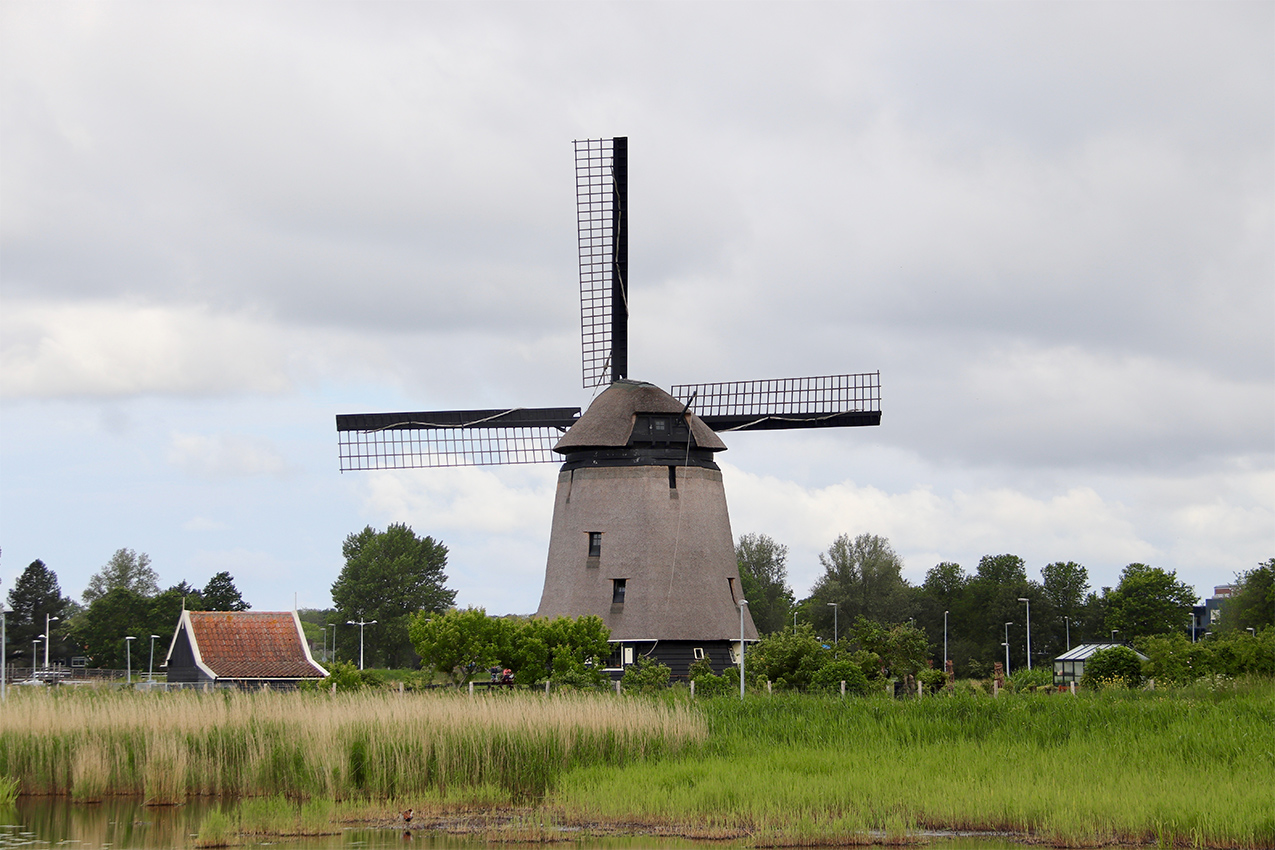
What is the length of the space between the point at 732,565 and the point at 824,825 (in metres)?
22.5

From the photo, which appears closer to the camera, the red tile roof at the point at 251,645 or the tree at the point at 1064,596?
the red tile roof at the point at 251,645

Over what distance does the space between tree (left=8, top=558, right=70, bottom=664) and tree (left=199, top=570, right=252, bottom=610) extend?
15.3 meters

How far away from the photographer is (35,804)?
798 inches

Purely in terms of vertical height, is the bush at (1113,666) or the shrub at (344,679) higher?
the shrub at (344,679)

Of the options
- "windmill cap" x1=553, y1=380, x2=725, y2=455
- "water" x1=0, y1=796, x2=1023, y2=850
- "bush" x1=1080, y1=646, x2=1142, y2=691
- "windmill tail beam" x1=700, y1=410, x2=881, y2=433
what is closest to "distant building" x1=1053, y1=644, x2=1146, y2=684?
"bush" x1=1080, y1=646, x2=1142, y2=691

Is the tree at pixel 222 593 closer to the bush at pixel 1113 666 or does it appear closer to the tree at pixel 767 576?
the tree at pixel 767 576

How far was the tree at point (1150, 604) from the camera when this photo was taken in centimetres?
8112

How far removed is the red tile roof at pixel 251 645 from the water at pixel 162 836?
905 inches

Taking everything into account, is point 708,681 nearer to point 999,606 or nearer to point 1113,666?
point 1113,666

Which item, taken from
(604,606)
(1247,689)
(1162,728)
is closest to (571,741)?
(1162,728)

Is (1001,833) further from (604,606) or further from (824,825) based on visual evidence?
(604,606)

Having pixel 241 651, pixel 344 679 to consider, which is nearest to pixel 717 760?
pixel 344 679

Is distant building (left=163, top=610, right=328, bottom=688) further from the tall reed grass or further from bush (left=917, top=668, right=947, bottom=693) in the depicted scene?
the tall reed grass

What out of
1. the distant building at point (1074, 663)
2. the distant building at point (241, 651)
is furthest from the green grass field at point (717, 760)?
the distant building at point (1074, 663)
